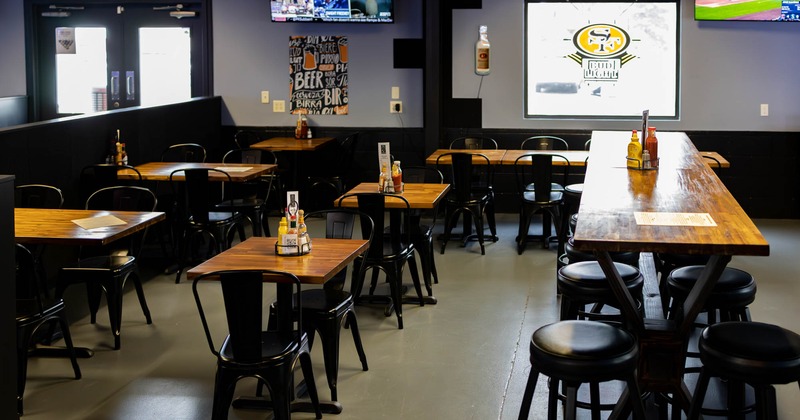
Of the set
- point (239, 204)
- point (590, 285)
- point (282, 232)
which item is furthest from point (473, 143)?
point (590, 285)

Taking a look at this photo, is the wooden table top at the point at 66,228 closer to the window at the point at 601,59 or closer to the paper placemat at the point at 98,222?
the paper placemat at the point at 98,222

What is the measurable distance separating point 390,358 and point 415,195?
1.58m

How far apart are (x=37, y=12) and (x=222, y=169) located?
4527mm

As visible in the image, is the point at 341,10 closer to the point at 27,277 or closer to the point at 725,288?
the point at 27,277

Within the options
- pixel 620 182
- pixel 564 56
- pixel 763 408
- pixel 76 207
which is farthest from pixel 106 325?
pixel 564 56

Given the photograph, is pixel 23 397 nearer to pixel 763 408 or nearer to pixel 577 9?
pixel 763 408

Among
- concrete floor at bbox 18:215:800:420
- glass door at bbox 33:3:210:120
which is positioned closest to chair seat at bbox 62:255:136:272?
concrete floor at bbox 18:215:800:420

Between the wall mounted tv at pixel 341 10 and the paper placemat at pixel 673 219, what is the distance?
6535mm

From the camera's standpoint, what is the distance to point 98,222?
536 centimetres

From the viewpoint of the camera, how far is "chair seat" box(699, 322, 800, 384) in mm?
3162

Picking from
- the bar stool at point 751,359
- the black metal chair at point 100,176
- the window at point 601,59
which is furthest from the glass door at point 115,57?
the bar stool at point 751,359

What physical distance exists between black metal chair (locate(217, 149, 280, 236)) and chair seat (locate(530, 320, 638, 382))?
4.29 metres

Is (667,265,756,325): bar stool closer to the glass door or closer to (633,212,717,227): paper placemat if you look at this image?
(633,212,717,227): paper placemat

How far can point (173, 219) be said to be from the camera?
7.94 m
